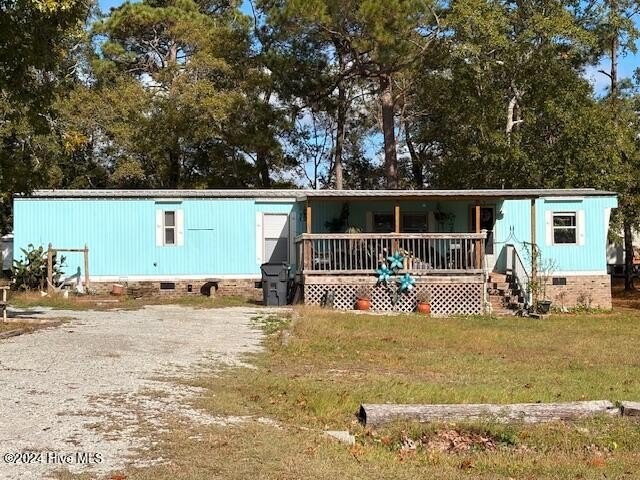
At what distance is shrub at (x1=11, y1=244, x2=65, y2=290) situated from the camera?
744 inches

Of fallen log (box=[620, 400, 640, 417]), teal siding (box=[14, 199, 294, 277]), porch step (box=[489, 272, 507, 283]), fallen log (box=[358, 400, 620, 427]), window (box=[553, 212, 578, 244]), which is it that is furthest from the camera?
window (box=[553, 212, 578, 244])

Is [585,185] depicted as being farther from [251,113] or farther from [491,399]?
[491,399]

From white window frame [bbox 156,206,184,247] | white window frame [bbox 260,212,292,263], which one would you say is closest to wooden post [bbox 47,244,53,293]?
white window frame [bbox 156,206,184,247]

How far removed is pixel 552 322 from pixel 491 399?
31.0 feet

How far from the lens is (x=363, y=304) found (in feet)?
55.7

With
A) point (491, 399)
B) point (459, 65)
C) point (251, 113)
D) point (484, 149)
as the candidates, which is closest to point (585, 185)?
point (484, 149)

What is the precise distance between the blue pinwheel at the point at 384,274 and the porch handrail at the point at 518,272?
3513 mm

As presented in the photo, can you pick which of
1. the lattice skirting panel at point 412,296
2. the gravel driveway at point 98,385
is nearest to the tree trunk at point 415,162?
the lattice skirting panel at point 412,296

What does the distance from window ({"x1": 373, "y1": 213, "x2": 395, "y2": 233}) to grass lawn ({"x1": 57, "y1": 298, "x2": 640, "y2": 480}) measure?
7.74m

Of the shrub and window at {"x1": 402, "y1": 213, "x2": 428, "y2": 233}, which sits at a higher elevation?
window at {"x1": 402, "y1": 213, "x2": 428, "y2": 233}

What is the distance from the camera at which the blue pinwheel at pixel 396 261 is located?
1716cm

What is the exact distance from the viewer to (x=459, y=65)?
23.7 m

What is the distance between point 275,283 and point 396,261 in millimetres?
2898

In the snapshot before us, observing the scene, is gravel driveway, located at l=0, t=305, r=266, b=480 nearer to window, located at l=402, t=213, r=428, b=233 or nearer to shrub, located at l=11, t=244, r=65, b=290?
shrub, located at l=11, t=244, r=65, b=290
